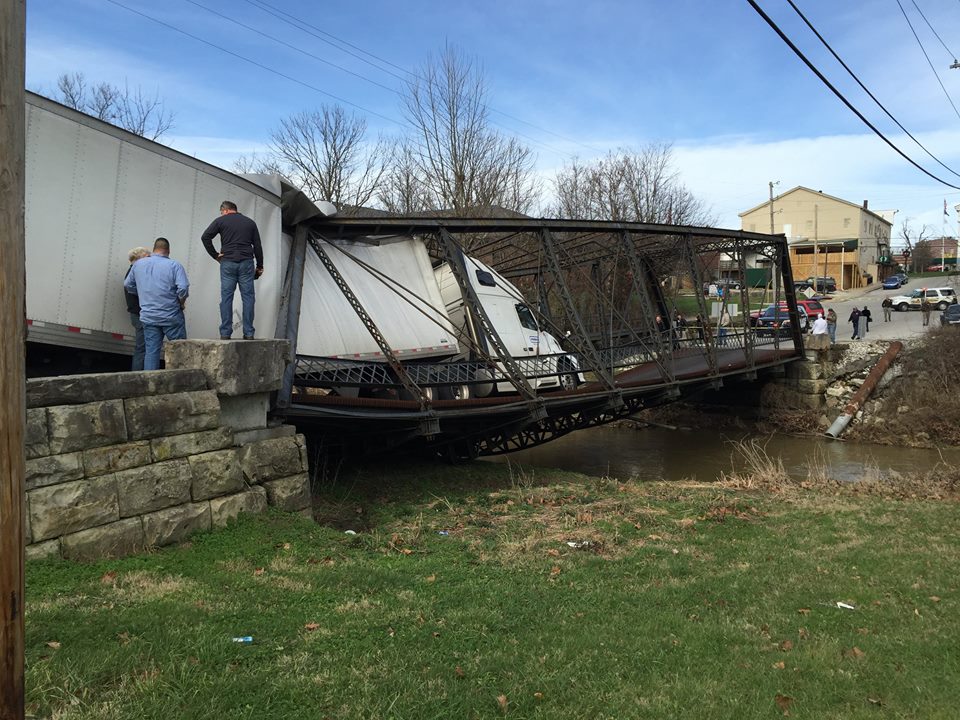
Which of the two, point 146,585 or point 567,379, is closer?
point 146,585

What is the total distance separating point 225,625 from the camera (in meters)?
4.74

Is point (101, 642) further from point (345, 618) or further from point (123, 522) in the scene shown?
point (123, 522)

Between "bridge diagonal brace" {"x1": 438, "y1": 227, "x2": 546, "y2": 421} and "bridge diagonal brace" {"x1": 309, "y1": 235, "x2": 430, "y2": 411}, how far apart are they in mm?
1871

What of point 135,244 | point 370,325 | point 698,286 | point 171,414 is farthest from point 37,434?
point 698,286

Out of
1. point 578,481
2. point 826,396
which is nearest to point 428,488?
point 578,481

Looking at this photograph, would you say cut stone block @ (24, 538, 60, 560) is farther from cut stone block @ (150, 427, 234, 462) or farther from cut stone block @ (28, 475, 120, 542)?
cut stone block @ (150, 427, 234, 462)

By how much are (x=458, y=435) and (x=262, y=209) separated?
583cm

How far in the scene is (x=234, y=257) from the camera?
8.82 meters

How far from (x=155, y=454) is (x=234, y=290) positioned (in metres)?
2.98

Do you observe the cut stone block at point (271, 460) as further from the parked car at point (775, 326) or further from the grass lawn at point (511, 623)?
the parked car at point (775, 326)

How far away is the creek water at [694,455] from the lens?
18750 mm

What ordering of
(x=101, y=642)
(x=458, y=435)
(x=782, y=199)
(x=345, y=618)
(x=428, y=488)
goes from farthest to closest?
(x=782, y=199) → (x=458, y=435) → (x=428, y=488) → (x=345, y=618) → (x=101, y=642)

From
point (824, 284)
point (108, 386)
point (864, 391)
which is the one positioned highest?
point (824, 284)

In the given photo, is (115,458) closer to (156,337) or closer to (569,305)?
(156,337)
